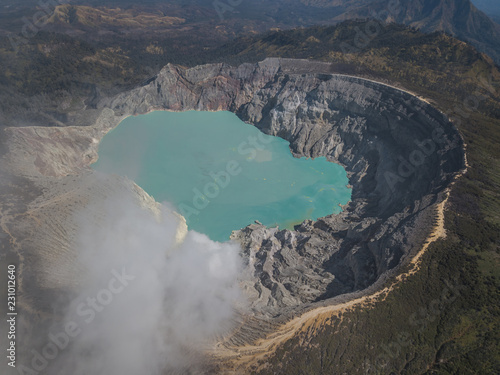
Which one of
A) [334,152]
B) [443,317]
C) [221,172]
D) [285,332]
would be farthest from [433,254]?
[221,172]

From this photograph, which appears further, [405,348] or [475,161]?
[475,161]

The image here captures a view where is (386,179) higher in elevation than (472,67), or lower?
lower

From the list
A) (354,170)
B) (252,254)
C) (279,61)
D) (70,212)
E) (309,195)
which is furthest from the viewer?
(279,61)

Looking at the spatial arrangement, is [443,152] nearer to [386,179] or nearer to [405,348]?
[386,179]

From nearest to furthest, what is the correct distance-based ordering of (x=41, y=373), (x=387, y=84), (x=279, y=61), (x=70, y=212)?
(x=41, y=373) → (x=70, y=212) → (x=387, y=84) → (x=279, y=61)

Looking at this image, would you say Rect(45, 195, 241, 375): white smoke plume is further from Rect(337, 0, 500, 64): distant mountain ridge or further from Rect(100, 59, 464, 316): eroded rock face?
Rect(337, 0, 500, 64): distant mountain ridge

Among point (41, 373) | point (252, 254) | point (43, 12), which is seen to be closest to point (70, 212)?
point (41, 373)

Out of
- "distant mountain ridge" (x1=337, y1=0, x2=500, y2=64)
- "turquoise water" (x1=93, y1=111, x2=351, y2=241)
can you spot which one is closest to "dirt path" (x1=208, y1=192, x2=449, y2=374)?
"turquoise water" (x1=93, y1=111, x2=351, y2=241)
